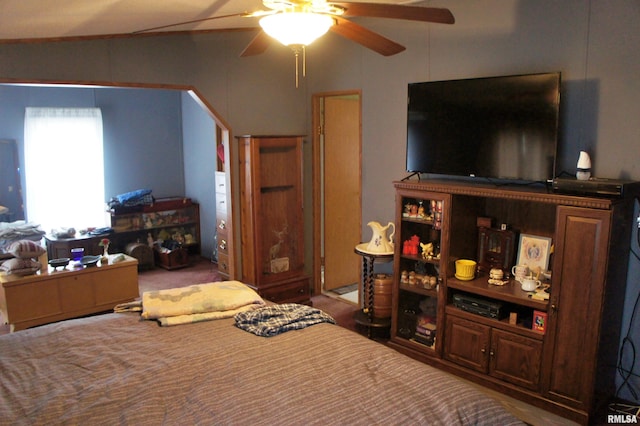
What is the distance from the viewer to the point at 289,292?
193 inches

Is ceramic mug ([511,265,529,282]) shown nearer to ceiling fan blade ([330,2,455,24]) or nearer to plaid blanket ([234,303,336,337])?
plaid blanket ([234,303,336,337])

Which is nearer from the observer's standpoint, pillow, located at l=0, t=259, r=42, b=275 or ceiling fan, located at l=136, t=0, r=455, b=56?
ceiling fan, located at l=136, t=0, r=455, b=56

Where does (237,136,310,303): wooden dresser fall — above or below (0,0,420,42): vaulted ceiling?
below

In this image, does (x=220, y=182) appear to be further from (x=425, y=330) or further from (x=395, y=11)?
(x=395, y=11)

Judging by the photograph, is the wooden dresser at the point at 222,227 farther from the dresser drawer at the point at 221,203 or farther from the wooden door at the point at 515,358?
the wooden door at the point at 515,358

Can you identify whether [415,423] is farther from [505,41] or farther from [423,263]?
[505,41]

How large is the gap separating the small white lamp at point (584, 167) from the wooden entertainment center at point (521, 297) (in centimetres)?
23

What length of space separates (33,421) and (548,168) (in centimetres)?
299

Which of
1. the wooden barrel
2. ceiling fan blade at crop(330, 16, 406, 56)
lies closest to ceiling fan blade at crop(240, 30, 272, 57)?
ceiling fan blade at crop(330, 16, 406, 56)

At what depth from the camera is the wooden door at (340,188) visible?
5.23 m

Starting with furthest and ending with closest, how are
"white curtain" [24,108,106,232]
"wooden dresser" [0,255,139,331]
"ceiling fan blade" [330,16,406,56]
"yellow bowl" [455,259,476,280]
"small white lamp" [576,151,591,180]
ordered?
1. "white curtain" [24,108,106,232]
2. "wooden dresser" [0,255,139,331]
3. "yellow bowl" [455,259,476,280]
4. "small white lamp" [576,151,591,180]
5. "ceiling fan blade" [330,16,406,56]

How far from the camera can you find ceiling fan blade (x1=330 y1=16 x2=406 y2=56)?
6.84 ft

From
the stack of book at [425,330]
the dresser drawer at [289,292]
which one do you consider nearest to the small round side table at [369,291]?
the stack of book at [425,330]

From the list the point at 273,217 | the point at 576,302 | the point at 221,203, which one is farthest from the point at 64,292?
the point at 576,302
